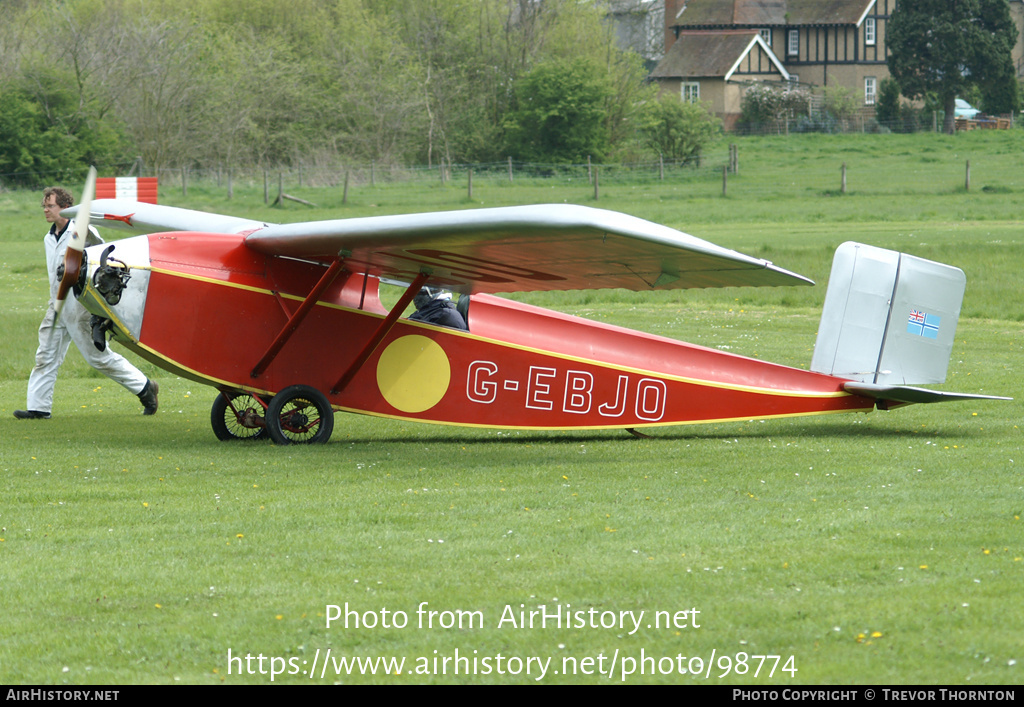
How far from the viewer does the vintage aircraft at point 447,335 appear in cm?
973

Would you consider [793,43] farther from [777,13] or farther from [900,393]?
[900,393]

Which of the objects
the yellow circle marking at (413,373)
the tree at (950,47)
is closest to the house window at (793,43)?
the tree at (950,47)

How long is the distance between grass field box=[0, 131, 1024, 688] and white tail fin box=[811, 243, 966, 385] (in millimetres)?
658

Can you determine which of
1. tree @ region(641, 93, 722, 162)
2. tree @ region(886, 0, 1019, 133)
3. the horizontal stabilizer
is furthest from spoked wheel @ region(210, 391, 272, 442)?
tree @ region(886, 0, 1019, 133)

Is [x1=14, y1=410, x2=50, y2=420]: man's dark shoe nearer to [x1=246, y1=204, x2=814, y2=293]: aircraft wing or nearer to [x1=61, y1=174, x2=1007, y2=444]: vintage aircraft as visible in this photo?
[x1=61, y1=174, x2=1007, y2=444]: vintage aircraft

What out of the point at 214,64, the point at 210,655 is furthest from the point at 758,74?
the point at 210,655

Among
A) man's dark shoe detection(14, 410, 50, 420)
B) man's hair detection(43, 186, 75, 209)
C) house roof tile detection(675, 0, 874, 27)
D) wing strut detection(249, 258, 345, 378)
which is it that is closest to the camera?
wing strut detection(249, 258, 345, 378)

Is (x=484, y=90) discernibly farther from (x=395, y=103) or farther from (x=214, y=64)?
(x=214, y=64)

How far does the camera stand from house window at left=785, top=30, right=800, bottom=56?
93375 mm

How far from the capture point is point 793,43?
93812 mm

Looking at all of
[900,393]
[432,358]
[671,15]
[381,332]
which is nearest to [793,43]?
[671,15]

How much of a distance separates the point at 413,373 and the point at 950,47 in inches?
2940

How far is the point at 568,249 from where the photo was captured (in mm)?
8828

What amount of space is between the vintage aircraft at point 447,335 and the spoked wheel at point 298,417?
0.06 feet
